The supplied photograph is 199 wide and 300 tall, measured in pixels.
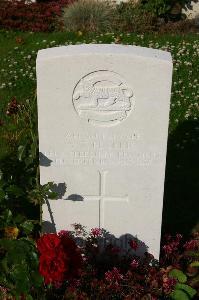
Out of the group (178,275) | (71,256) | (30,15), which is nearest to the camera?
(71,256)

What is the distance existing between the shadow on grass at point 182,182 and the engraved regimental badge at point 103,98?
1.70 m

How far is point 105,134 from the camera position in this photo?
4.27 meters

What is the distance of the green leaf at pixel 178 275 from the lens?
4.50m

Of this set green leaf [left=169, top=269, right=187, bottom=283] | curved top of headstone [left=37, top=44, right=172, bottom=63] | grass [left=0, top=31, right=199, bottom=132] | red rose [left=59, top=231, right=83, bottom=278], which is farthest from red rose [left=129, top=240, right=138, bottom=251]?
grass [left=0, top=31, right=199, bottom=132]

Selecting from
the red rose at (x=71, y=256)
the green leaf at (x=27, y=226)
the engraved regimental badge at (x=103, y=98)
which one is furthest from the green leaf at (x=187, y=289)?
the engraved regimental badge at (x=103, y=98)

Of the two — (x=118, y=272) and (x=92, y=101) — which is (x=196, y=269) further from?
(x=92, y=101)

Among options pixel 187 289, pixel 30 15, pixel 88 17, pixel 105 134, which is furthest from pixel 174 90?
pixel 30 15

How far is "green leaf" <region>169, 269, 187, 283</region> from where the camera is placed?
450 centimetres

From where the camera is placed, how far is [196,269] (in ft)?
15.4

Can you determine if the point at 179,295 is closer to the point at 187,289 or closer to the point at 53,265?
the point at 187,289

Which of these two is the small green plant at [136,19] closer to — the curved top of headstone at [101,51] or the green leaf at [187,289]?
the curved top of headstone at [101,51]

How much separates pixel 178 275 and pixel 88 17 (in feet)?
25.2

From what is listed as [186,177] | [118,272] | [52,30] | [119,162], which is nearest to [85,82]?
[119,162]

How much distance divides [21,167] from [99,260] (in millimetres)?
1159
